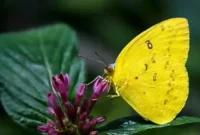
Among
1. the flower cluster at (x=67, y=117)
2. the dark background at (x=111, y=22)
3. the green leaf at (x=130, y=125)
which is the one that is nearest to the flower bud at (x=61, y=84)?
the flower cluster at (x=67, y=117)

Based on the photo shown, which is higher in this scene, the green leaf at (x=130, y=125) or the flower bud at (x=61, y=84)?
the flower bud at (x=61, y=84)

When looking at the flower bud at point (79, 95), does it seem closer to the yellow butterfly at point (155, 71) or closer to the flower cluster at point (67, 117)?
the flower cluster at point (67, 117)

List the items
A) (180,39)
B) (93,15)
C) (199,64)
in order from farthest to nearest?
(93,15) < (199,64) < (180,39)

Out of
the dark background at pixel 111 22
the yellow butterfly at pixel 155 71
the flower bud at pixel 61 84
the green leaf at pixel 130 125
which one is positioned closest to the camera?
the green leaf at pixel 130 125

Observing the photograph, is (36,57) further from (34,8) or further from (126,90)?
(34,8)

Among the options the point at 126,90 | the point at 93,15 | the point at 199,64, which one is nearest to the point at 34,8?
the point at 93,15

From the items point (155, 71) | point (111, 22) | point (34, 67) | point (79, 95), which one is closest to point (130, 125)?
point (79, 95)
